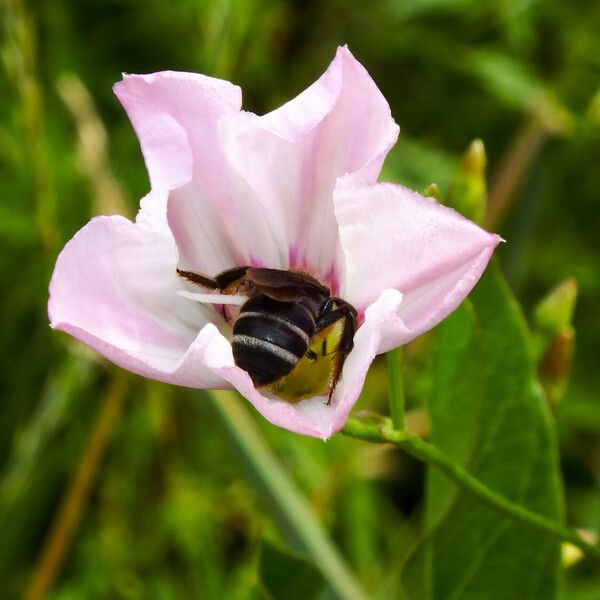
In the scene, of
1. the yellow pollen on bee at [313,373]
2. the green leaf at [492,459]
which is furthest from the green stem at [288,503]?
the yellow pollen on bee at [313,373]

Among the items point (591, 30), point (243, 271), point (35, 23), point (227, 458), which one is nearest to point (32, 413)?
point (227, 458)

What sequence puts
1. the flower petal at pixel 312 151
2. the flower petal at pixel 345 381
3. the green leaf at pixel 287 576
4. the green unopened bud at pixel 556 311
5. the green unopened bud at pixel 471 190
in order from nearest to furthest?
1. the flower petal at pixel 345 381
2. the flower petal at pixel 312 151
3. the green leaf at pixel 287 576
4. the green unopened bud at pixel 471 190
5. the green unopened bud at pixel 556 311

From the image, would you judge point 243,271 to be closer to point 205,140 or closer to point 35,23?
point 205,140

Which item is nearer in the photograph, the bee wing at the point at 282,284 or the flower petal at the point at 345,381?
the flower petal at the point at 345,381

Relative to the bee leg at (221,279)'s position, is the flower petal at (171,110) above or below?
above

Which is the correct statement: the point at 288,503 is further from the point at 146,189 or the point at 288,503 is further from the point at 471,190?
the point at 146,189

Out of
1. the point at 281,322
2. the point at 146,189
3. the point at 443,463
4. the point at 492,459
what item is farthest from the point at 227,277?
the point at 146,189

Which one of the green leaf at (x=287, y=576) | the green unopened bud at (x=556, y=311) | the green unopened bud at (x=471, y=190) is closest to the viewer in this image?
the green leaf at (x=287, y=576)

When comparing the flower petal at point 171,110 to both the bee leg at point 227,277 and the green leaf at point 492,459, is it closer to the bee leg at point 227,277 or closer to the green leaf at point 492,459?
the bee leg at point 227,277
